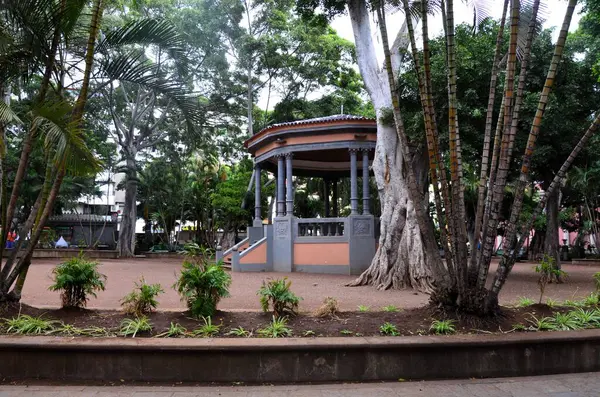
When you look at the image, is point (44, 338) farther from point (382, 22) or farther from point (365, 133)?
point (365, 133)

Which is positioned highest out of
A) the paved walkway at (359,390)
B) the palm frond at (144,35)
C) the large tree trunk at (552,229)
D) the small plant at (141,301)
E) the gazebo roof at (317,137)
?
the gazebo roof at (317,137)

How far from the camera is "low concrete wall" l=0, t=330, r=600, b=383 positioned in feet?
15.1

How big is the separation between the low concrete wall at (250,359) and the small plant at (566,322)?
1013 millimetres

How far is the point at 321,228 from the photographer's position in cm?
1598

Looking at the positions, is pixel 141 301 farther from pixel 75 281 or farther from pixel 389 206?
pixel 389 206

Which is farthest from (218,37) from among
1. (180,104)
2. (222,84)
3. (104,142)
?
(180,104)

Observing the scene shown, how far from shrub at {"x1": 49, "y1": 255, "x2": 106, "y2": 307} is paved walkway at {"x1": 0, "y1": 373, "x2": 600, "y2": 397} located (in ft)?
5.18

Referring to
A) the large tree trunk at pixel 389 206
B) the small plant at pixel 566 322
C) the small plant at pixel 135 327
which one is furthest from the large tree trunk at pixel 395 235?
the small plant at pixel 135 327

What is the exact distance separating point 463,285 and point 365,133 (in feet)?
33.8

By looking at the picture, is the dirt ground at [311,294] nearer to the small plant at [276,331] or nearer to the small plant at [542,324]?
the small plant at [276,331]

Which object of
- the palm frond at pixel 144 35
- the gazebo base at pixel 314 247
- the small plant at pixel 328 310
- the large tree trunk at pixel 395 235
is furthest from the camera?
the gazebo base at pixel 314 247

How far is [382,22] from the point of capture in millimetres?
6047

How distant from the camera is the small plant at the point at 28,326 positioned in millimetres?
5172

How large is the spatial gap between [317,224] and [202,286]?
10.7 meters
